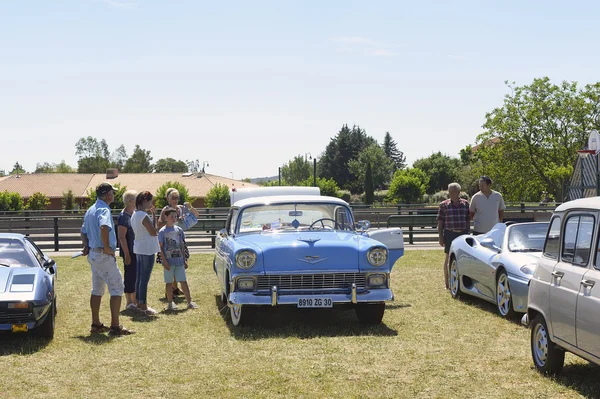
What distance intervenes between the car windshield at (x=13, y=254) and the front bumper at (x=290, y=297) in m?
2.69

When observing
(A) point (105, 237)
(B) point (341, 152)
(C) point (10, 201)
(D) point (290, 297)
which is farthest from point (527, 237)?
(B) point (341, 152)

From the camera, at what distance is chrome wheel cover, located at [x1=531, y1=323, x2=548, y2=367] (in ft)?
23.1

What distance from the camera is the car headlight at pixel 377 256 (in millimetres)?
9742

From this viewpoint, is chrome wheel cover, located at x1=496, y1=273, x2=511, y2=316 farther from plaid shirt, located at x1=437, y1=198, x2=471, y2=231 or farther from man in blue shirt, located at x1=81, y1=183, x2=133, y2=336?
man in blue shirt, located at x1=81, y1=183, x2=133, y2=336

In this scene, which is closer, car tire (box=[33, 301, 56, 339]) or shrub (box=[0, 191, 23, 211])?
car tire (box=[33, 301, 56, 339])

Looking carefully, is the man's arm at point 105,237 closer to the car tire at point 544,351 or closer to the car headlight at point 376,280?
the car headlight at point 376,280

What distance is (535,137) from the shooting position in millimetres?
64875

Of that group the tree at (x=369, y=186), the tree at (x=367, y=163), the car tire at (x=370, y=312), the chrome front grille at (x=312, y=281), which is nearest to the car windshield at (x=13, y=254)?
the chrome front grille at (x=312, y=281)

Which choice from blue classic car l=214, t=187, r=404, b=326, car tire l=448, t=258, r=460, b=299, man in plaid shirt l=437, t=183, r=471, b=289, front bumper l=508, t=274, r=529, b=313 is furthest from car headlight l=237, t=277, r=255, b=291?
man in plaid shirt l=437, t=183, r=471, b=289

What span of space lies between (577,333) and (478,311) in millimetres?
5153

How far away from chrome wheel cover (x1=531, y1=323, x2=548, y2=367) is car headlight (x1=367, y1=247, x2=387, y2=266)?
9.03 feet

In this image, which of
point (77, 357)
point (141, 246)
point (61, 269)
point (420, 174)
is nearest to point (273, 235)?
point (141, 246)

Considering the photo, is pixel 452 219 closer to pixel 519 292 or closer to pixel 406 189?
pixel 519 292

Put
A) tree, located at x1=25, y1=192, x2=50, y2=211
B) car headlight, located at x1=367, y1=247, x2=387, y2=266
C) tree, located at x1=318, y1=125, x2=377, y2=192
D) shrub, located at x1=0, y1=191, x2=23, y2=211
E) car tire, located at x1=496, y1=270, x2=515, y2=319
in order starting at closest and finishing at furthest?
car headlight, located at x1=367, y1=247, x2=387, y2=266 → car tire, located at x1=496, y1=270, x2=515, y2=319 → shrub, located at x1=0, y1=191, x2=23, y2=211 → tree, located at x1=25, y1=192, x2=50, y2=211 → tree, located at x1=318, y1=125, x2=377, y2=192
